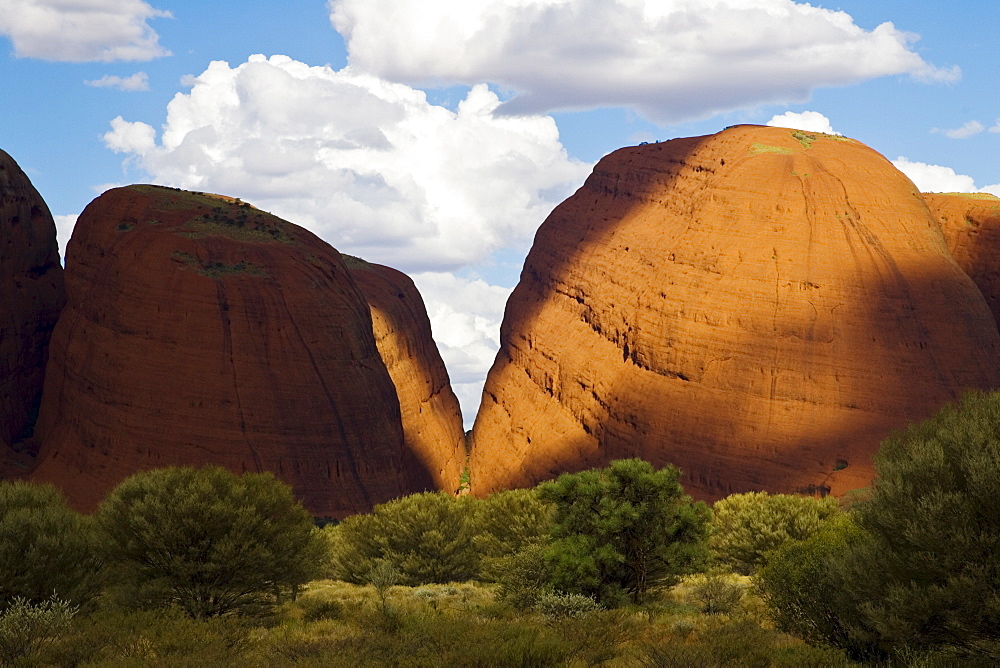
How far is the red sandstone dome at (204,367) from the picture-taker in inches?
2382

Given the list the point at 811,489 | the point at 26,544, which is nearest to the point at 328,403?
the point at 811,489

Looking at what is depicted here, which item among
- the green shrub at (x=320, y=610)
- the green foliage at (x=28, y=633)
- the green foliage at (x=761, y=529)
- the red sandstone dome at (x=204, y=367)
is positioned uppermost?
the red sandstone dome at (x=204, y=367)

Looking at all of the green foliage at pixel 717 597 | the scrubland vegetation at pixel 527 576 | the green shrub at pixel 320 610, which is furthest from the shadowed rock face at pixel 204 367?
the green foliage at pixel 717 597

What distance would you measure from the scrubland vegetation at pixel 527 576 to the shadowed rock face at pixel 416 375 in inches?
1502

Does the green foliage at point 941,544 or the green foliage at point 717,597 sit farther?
the green foliage at point 717,597

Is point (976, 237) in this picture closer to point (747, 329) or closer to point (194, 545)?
point (747, 329)

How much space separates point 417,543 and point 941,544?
25379 millimetres

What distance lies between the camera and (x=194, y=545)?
26859 millimetres

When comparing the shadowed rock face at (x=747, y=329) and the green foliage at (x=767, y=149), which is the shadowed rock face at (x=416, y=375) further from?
the green foliage at (x=767, y=149)

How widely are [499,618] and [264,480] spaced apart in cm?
933

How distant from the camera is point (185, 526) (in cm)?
2659

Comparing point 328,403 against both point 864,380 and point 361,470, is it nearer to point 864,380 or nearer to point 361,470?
point 361,470

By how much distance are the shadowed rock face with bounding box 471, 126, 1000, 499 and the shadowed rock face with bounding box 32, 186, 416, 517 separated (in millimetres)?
15666

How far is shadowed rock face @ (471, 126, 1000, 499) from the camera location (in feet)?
A: 217
